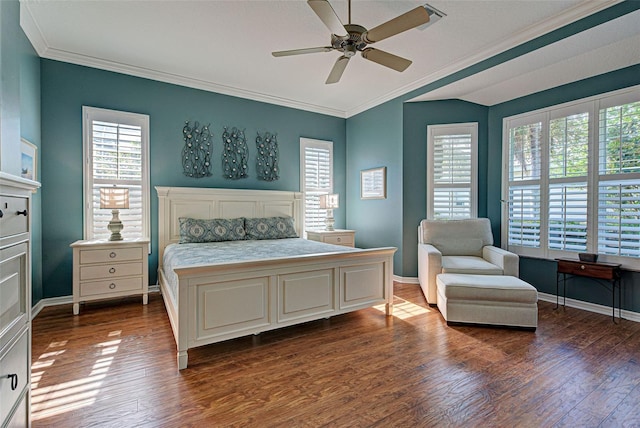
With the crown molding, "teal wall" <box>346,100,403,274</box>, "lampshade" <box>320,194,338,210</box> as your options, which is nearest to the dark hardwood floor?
"teal wall" <box>346,100,403,274</box>

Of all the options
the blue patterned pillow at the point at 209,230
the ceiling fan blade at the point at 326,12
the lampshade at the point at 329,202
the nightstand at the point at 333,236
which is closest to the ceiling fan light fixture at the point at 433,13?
the ceiling fan blade at the point at 326,12

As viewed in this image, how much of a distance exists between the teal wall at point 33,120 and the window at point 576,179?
230 inches

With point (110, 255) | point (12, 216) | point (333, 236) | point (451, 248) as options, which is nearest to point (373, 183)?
point (333, 236)

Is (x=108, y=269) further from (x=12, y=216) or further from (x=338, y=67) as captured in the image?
(x=338, y=67)

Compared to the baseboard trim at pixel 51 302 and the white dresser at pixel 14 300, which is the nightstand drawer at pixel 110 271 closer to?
the baseboard trim at pixel 51 302

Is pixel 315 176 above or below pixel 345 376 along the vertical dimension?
above

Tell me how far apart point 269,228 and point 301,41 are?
8.00 feet

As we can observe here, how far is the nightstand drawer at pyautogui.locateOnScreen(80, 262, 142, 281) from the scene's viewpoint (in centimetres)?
337

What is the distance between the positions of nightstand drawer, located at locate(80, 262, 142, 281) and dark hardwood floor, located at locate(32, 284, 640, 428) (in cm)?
48

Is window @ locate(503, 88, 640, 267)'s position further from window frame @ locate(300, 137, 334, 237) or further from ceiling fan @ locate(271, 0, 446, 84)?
window frame @ locate(300, 137, 334, 237)

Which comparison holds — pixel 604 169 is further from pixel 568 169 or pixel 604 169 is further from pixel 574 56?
pixel 574 56

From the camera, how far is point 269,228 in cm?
445

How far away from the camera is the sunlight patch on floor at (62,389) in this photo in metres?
1.80

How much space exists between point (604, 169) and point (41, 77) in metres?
6.55
